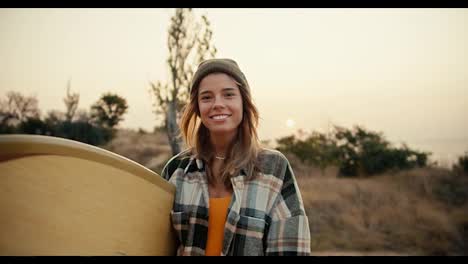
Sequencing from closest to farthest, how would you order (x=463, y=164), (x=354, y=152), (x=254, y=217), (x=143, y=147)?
(x=254, y=217), (x=463, y=164), (x=354, y=152), (x=143, y=147)

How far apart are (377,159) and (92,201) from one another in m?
10.2

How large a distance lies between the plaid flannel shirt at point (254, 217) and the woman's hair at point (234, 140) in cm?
4

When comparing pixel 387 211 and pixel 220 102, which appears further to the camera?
pixel 387 211

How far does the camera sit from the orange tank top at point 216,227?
60.8 inches

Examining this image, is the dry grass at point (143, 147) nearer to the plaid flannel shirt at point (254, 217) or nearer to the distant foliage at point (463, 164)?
the distant foliage at point (463, 164)

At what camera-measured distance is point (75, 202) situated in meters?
1.33

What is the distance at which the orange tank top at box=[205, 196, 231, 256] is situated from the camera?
1.54m

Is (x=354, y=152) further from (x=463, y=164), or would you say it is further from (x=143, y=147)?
(x=143, y=147)

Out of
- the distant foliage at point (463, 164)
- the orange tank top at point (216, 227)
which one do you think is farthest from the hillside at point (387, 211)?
the orange tank top at point (216, 227)

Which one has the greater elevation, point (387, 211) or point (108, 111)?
point (108, 111)

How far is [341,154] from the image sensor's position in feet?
35.6

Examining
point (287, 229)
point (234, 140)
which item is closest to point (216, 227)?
point (287, 229)

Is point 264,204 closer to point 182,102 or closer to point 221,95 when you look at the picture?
point 221,95

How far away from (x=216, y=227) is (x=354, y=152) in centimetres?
997
